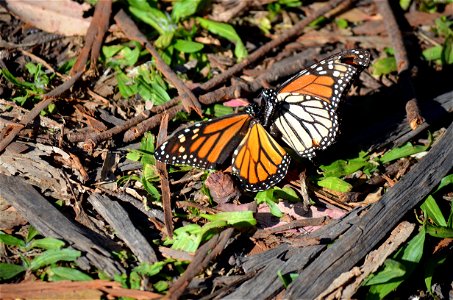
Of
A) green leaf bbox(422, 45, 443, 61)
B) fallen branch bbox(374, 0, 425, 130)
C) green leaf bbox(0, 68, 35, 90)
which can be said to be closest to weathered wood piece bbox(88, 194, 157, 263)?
green leaf bbox(0, 68, 35, 90)

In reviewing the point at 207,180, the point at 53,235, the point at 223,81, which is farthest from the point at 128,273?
the point at 223,81

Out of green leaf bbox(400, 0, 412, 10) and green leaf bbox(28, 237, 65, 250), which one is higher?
green leaf bbox(400, 0, 412, 10)

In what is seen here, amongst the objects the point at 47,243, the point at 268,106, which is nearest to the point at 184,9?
the point at 268,106

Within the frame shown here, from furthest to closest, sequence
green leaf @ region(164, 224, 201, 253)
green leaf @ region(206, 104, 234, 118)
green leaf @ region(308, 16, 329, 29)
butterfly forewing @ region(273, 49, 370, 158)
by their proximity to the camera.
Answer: green leaf @ region(308, 16, 329, 29), green leaf @ region(206, 104, 234, 118), butterfly forewing @ region(273, 49, 370, 158), green leaf @ region(164, 224, 201, 253)

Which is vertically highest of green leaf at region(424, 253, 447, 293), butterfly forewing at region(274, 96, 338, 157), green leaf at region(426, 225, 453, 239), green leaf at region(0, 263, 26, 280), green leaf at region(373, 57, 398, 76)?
green leaf at region(373, 57, 398, 76)

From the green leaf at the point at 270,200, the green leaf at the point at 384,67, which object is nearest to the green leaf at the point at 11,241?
the green leaf at the point at 270,200

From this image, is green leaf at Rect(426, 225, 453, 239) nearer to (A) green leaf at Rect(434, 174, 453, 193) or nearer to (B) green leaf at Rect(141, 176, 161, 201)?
(A) green leaf at Rect(434, 174, 453, 193)

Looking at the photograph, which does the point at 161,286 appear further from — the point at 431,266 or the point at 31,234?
Answer: the point at 431,266
